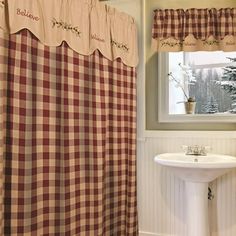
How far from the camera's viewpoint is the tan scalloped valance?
5.00 ft

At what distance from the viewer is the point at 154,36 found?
2539 millimetres

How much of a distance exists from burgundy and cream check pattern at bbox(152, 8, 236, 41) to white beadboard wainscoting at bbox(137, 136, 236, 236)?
2.75 ft

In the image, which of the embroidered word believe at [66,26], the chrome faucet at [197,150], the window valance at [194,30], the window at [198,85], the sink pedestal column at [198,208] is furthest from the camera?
the window at [198,85]

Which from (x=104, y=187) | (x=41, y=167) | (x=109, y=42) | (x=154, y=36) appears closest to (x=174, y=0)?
(x=154, y=36)

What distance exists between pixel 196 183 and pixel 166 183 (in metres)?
0.39

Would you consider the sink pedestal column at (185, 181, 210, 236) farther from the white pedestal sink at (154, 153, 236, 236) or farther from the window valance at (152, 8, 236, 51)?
the window valance at (152, 8, 236, 51)

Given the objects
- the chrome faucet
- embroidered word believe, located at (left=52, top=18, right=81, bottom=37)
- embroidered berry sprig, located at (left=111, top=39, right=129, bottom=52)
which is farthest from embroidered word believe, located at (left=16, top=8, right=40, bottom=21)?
the chrome faucet

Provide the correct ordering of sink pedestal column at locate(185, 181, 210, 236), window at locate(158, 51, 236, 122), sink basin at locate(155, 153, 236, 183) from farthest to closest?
window at locate(158, 51, 236, 122), sink pedestal column at locate(185, 181, 210, 236), sink basin at locate(155, 153, 236, 183)

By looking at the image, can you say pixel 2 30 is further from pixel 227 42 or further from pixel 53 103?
pixel 227 42

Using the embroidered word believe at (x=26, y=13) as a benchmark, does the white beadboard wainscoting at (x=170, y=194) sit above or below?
below

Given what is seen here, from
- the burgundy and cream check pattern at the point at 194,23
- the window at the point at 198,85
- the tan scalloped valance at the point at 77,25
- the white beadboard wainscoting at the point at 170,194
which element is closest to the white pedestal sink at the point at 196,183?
the white beadboard wainscoting at the point at 170,194

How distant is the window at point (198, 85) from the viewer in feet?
8.21

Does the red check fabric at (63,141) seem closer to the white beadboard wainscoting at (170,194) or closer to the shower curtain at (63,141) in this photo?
the shower curtain at (63,141)

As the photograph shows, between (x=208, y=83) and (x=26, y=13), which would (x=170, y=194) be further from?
(x=26, y=13)
